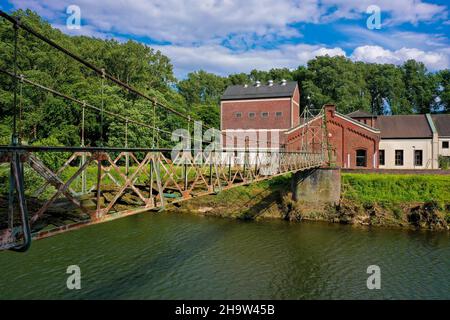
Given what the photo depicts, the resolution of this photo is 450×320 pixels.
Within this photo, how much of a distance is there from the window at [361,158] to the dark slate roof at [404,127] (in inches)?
201

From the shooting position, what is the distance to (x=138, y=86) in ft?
145

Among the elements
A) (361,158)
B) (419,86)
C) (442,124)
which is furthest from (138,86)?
(419,86)

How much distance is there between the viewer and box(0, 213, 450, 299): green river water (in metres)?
11.8

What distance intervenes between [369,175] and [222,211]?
1030cm

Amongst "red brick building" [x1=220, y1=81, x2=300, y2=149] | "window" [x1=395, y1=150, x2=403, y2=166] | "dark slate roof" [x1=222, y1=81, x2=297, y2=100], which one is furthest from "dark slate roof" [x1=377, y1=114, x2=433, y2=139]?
"dark slate roof" [x1=222, y1=81, x2=297, y2=100]

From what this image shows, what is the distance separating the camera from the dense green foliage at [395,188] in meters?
21.7

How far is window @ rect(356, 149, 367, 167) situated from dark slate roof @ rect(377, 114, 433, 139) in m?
5.11

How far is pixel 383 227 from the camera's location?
68.4ft

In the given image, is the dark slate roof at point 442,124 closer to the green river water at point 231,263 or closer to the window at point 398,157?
the window at point 398,157

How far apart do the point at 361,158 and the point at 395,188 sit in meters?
7.83

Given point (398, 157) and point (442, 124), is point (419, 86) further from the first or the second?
point (398, 157)

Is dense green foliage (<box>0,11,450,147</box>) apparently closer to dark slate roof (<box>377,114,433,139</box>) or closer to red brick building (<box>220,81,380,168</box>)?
red brick building (<box>220,81,380,168</box>)
